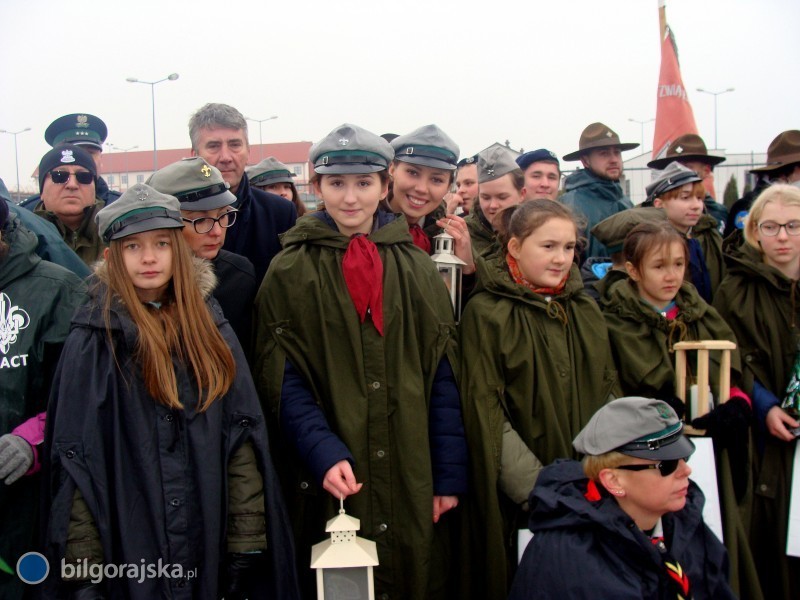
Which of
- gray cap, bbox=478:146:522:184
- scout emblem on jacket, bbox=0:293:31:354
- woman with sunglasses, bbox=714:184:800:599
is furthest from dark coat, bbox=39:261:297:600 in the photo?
woman with sunglasses, bbox=714:184:800:599

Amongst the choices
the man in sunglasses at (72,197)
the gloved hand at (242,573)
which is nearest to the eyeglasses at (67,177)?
the man in sunglasses at (72,197)

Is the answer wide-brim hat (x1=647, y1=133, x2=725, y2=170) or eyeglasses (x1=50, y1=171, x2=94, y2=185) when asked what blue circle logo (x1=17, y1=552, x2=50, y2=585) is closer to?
eyeglasses (x1=50, y1=171, x2=94, y2=185)

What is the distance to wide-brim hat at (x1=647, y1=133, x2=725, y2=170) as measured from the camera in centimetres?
658

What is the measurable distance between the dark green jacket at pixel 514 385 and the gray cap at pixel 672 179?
66.5 inches

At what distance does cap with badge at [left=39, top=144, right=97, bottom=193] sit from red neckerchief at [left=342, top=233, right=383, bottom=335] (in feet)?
8.90

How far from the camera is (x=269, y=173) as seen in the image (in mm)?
8164

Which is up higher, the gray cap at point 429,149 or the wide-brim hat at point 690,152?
→ the wide-brim hat at point 690,152

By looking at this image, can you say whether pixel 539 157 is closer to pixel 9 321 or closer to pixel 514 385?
pixel 514 385

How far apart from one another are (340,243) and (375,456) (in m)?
1.03

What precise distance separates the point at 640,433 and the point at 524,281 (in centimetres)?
118

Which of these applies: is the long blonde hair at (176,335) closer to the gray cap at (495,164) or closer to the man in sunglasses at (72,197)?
the man in sunglasses at (72,197)

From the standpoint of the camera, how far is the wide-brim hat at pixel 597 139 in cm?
641

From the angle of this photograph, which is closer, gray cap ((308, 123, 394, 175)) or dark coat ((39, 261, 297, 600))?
dark coat ((39, 261, 297, 600))

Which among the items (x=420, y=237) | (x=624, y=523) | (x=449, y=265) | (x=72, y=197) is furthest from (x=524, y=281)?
(x=72, y=197)
